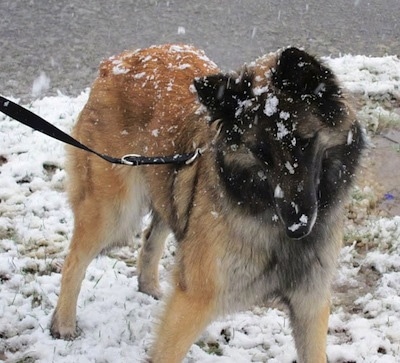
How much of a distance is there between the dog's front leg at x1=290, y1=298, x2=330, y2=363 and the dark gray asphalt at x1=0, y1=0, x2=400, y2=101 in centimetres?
467

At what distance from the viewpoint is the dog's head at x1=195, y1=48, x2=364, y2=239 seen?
255 centimetres

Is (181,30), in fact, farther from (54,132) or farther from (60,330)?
(54,132)

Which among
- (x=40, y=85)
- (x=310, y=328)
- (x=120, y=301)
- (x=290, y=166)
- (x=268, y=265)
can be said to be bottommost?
(x=40, y=85)

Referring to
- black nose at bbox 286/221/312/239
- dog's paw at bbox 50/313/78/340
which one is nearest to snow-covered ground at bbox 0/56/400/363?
dog's paw at bbox 50/313/78/340

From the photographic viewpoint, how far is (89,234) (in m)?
3.76

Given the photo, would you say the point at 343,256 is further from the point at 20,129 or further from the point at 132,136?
the point at 20,129

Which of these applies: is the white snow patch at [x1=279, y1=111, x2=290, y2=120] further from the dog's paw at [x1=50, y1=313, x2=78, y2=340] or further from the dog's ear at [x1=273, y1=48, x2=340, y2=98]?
the dog's paw at [x1=50, y1=313, x2=78, y2=340]

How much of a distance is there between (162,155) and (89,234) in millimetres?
720

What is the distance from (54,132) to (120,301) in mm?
1561

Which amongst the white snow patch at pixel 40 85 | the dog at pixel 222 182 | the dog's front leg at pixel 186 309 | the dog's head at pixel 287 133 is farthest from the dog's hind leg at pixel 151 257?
the white snow patch at pixel 40 85

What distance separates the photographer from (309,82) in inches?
102

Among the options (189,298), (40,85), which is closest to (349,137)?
(189,298)

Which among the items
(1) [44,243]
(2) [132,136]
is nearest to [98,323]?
(1) [44,243]

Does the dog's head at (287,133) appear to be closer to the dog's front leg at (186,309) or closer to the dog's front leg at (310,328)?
the dog's front leg at (186,309)
